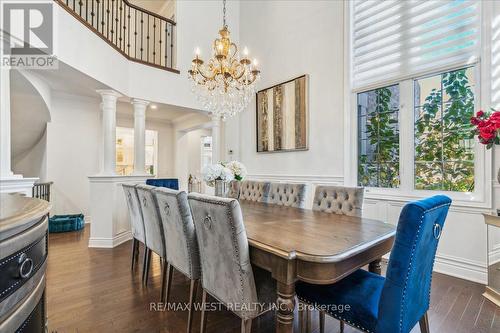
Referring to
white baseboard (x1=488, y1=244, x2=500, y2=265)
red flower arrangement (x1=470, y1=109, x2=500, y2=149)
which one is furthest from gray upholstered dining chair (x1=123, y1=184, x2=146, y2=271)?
white baseboard (x1=488, y1=244, x2=500, y2=265)

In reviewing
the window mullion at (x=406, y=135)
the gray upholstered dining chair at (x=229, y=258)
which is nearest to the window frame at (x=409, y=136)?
the window mullion at (x=406, y=135)

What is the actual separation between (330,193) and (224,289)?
1457 mm

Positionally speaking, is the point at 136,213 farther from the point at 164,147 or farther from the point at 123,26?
the point at 164,147

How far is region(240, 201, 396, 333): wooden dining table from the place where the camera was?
1192 mm

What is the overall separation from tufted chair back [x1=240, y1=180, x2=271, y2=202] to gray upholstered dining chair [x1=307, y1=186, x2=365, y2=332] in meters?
0.76

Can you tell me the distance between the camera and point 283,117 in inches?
175

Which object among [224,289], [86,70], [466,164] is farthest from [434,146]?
[86,70]

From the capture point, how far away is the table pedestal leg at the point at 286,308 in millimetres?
1224

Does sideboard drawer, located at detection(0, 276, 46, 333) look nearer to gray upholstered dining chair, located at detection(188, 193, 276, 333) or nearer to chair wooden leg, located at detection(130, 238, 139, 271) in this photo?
gray upholstered dining chair, located at detection(188, 193, 276, 333)

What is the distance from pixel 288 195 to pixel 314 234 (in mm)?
1286

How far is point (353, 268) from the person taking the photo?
132 cm

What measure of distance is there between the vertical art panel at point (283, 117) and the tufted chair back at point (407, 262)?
9.89 feet

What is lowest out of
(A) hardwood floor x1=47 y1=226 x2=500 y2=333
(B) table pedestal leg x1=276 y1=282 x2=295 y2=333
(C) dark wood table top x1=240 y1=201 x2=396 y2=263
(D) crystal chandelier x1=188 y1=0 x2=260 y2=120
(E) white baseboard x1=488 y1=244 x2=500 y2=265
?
(A) hardwood floor x1=47 y1=226 x2=500 y2=333

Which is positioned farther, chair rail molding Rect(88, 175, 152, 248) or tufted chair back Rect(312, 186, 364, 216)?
chair rail molding Rect(88, 175, 152, 248)
